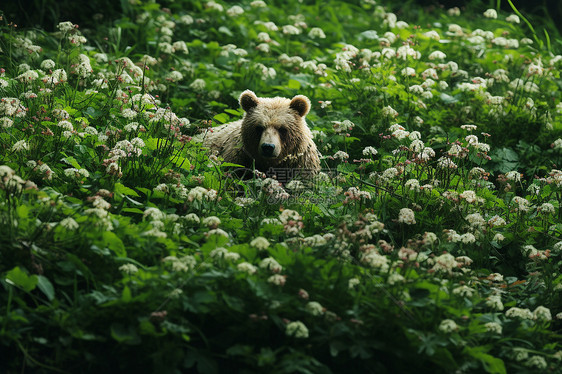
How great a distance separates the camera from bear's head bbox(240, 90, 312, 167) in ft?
19.9

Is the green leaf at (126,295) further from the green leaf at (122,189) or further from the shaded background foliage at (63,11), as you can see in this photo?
the shaded background foliage at (63,11)

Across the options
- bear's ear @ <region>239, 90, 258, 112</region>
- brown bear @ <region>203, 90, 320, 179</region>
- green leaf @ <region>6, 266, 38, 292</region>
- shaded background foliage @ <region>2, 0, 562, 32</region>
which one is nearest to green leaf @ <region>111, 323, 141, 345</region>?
green leaf @ <region>6, 266, 38, 292</region>

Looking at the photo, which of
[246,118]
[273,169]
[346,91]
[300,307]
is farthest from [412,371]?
[346,91]

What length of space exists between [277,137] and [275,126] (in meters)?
0.16

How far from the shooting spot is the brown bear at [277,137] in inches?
240

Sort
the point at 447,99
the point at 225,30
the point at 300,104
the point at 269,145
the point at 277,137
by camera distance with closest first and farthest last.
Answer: the point at 269,145 < the point at 277,137 < the point at 300,104 < the point at 447,99 < the point at 225,30

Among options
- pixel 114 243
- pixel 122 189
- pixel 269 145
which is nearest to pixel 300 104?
pixel 269 145

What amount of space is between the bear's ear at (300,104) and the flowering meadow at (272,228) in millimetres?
310

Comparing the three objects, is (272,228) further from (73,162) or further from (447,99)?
(447,99)

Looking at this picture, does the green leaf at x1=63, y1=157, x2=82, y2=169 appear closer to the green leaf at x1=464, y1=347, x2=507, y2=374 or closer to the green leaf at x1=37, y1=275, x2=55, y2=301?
the green leaf at x1=37, y1=275, x2=55, y2=301

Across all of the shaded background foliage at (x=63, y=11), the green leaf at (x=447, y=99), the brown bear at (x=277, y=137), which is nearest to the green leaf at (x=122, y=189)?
the brown bear at (x=277, y=137)

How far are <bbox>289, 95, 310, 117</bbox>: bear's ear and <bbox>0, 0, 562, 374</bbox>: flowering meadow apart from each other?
31 cm

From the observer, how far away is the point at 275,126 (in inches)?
239

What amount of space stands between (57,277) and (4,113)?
67.4 inches
